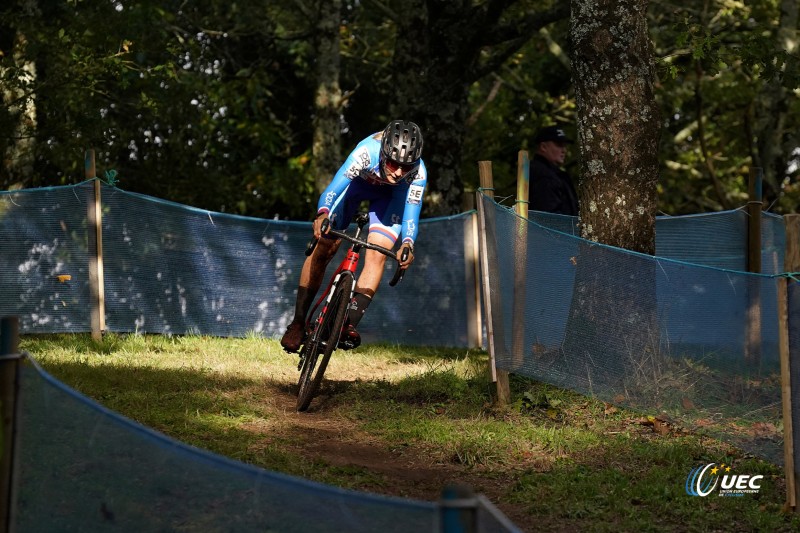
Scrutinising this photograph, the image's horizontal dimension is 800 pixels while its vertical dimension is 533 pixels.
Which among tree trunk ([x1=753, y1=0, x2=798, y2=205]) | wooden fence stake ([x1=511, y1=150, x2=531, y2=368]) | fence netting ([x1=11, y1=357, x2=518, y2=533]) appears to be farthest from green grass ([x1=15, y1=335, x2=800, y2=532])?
tree trunk ([x1=753, y1=0, x2=798, y2=205])

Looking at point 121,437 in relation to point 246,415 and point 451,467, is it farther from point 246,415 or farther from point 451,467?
point 246,415

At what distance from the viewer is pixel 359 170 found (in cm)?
796

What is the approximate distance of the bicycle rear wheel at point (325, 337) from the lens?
7.75 metres

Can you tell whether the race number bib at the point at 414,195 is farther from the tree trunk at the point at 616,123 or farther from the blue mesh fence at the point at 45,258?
the blue mesh fence at the point at 45,258

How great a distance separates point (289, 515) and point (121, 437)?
26.0 inches

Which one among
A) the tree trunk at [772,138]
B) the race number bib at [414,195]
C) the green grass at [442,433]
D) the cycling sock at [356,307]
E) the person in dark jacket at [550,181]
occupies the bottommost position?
the green grass at [442,433]

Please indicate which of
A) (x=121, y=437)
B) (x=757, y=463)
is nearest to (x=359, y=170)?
(x=757, y=463)

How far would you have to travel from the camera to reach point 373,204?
8250 mm

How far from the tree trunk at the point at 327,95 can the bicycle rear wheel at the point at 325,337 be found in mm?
8889

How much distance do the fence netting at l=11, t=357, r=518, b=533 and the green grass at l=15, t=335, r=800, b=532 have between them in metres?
2.63

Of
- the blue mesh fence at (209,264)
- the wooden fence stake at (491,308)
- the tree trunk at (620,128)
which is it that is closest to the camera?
the wooden fence stake at (491,308)

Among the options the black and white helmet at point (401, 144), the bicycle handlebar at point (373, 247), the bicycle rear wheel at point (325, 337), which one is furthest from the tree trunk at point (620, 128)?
the bicycle rear wheel at point (325, 337)

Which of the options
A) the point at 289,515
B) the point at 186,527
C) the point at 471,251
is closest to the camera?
the point at 289,515

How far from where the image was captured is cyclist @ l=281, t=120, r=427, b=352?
7660mm
